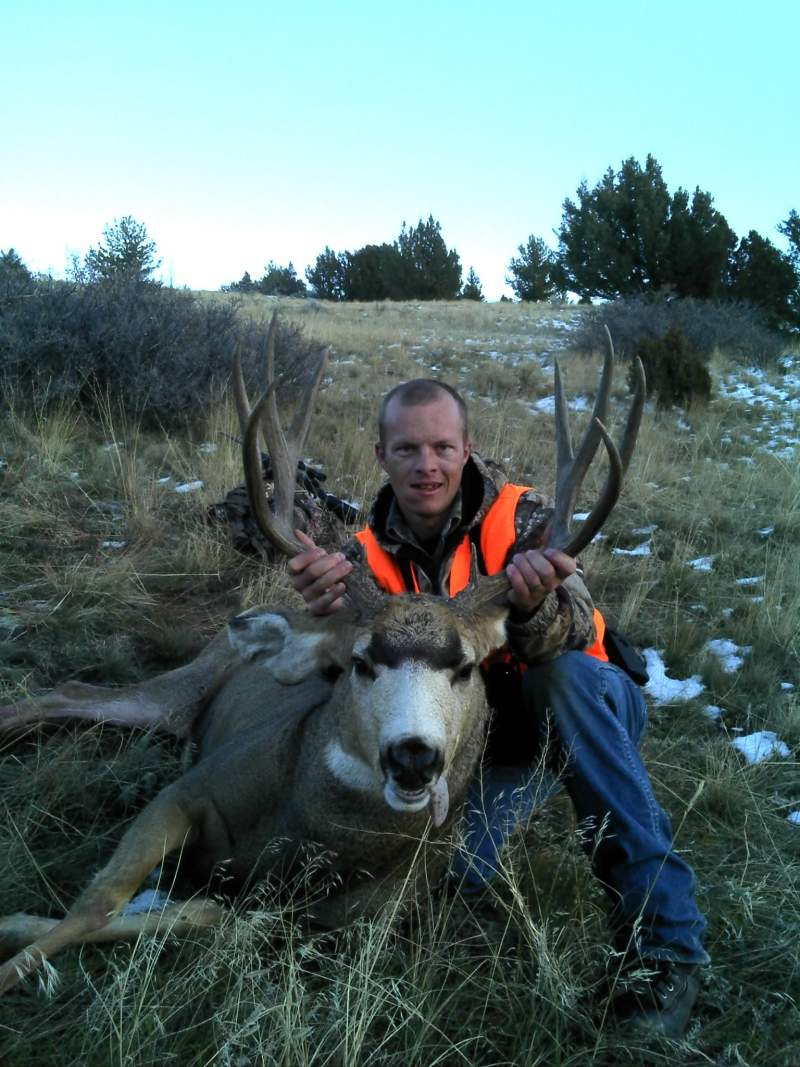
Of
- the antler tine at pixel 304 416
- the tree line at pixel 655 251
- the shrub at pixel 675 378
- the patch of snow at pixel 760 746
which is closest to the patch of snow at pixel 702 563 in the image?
the patch of snow at pixel 760 746

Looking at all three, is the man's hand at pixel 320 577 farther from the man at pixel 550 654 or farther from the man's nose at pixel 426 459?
the man's nose at pixel 426 459

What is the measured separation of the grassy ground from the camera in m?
2.38

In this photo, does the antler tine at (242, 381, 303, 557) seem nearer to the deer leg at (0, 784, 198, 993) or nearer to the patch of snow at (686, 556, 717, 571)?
the deer leg at (0, 784, 198, 993)

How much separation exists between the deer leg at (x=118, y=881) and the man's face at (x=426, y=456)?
1339mm

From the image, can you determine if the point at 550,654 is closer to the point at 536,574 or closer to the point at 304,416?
the point at 536,574

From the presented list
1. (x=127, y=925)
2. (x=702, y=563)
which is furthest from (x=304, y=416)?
(x=702, y=563)

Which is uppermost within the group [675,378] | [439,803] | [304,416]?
[304,416]

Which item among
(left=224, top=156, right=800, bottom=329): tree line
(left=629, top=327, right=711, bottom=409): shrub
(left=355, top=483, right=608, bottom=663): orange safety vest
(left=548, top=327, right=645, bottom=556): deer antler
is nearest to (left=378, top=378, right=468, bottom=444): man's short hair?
(left=355, top=483, right=608, bottom=663): orange safety vest

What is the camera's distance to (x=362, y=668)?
2766 millimetres

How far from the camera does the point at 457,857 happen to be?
3.11 metres

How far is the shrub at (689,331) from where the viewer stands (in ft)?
50.7

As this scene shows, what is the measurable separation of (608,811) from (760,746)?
1668 millimetres

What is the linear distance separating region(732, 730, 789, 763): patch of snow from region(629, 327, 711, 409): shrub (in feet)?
24.7

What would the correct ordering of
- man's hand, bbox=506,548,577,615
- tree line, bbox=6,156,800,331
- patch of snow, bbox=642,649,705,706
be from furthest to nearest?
tree line, bbox=6,156,800,331 < patch of snow, bbox=642,649,705,706 < man's hand, bbox=506,548,577,615
